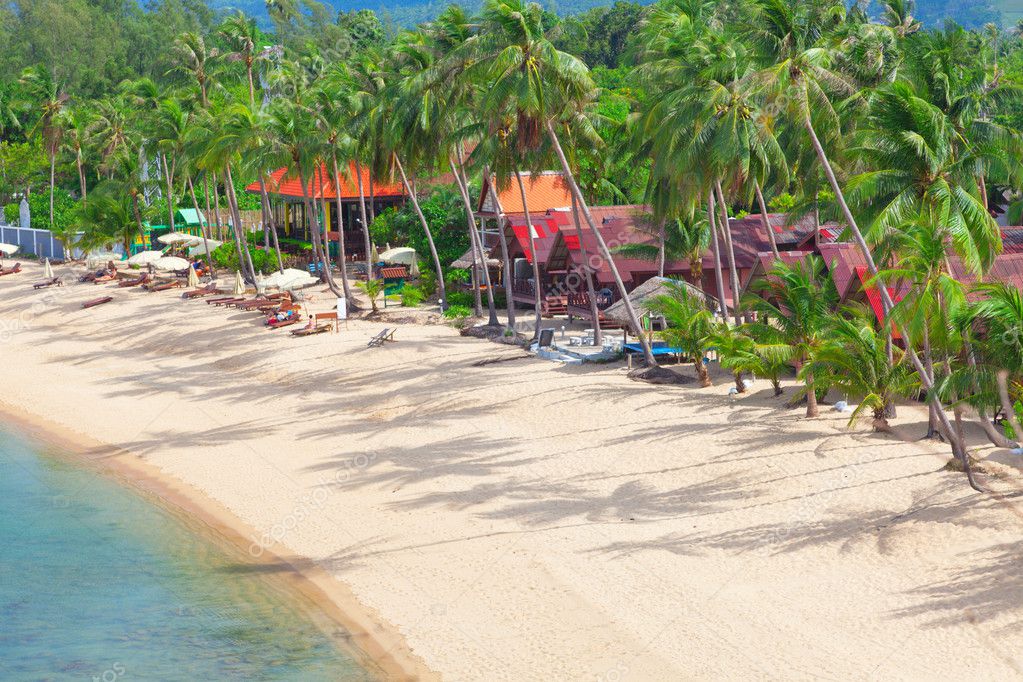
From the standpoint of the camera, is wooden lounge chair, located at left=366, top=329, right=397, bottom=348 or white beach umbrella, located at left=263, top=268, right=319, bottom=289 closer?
wooden lounge chair, located at left=366, top=329, right=397, bottom=348

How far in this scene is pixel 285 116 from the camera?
40.1m

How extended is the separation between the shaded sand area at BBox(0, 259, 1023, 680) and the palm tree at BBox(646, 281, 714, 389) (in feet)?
3.47

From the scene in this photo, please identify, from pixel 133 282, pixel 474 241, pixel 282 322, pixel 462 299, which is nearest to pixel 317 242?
pixel 462 299

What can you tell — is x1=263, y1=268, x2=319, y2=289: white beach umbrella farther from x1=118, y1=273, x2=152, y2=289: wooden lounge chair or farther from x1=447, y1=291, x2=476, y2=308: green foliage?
x1=118, y1=273, x2=152, y2=289: wooden lounge chair

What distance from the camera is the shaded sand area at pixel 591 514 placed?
15.3 meters

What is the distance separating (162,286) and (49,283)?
6792 millimetres

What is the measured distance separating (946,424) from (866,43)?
13.2m

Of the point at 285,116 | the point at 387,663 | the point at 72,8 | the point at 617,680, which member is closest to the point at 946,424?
the point at 617,680

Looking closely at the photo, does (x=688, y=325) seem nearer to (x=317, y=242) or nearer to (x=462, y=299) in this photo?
(x=462, y=299)

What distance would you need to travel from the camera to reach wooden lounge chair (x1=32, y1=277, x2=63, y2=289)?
51.3 meters

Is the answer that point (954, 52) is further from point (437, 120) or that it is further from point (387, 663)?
point (387, 663)

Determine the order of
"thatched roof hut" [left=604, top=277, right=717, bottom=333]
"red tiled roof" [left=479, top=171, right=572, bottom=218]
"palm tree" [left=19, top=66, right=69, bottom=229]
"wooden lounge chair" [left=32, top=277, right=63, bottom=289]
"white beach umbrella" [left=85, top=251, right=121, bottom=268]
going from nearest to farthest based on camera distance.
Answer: "thatched roof hut" [left=604, top=277, right=717, bottom=333] < "red tiled roof" [left=479, top=171, right=572, bottom=218] < "wooden lounge chair" [left=32, top=277, right=63, bottom=289] < "white beach umbrella" [left=85, top=251, right=121, bottom=268] < "palm tree" [left=19, top=66, right=69, bottom=229]

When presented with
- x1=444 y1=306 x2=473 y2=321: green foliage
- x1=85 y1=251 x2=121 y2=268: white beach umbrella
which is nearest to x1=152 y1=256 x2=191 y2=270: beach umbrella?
x1=85 y1=251 x2=121 y2=268: white beach umbrella

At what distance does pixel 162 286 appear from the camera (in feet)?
160
